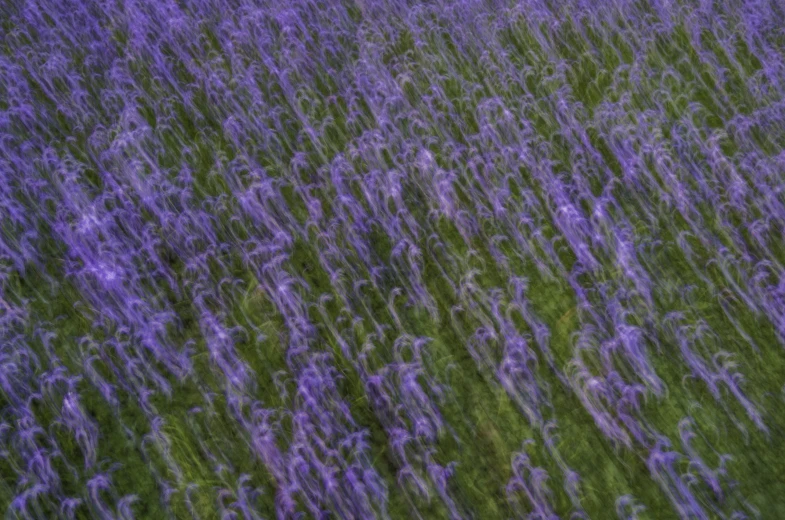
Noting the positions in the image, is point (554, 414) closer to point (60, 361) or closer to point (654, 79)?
point (60, 361)

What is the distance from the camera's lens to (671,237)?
4.20 m

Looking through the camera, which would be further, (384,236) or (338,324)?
(384,236)

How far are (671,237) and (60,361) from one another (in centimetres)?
323

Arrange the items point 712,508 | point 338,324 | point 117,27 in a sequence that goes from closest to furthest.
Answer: point 712,508
point 338,324
point 117,27

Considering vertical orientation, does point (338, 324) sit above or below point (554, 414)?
above

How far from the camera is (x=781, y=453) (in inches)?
131

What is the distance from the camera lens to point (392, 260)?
164 inches

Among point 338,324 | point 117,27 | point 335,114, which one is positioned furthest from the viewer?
point 117,27

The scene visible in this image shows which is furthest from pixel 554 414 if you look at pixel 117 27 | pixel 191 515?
pixel 117 27

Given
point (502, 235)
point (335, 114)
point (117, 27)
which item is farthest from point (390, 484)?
point (117, 27)

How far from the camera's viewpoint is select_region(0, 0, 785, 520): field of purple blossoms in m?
3.33

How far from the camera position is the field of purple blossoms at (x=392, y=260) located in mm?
3326

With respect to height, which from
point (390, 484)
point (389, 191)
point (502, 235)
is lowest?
point (390, 484)

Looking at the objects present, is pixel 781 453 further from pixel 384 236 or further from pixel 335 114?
pixel 335 114
